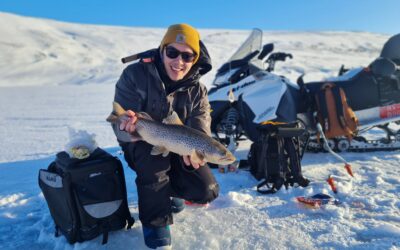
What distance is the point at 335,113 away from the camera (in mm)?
4742

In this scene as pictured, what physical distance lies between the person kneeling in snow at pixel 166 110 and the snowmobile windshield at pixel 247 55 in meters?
2.25

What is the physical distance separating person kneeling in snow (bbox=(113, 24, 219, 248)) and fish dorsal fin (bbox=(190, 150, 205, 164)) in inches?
4.5

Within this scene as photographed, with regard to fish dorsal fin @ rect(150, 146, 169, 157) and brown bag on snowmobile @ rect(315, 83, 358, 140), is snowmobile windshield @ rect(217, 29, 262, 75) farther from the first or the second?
fish dorsal fin @ rect(150, 146, 169, 157)

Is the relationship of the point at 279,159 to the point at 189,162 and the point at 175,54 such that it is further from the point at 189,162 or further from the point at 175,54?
the point at 175,54

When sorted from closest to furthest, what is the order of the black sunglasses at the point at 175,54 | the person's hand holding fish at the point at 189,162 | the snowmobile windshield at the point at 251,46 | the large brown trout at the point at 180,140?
the large brown trout at the point at 180,140
the person's hand holding fish at the point at 189,162
the black sunglasses at the point at 175,54
the snowmobile windshield at the point at 251,46

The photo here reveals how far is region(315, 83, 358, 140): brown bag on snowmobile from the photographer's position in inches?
185

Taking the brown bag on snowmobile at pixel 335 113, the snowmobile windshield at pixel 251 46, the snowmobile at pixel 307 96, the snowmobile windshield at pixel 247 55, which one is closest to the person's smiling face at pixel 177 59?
the snowmobile at pixel 307 96

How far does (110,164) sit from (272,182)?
1793 mm

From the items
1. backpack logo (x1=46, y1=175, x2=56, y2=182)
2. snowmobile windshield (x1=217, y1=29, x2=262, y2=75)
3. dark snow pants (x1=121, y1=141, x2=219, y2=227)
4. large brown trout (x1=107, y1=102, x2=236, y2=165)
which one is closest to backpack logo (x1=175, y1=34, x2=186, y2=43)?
large brown trout (x1=107, y1=102, x2=236, y2=165)

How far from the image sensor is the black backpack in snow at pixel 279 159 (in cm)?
348

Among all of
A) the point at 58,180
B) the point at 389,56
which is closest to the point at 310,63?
the point at 389,56

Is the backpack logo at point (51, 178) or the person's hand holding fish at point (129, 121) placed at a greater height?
the person's hand holding fish at point (129, 121)

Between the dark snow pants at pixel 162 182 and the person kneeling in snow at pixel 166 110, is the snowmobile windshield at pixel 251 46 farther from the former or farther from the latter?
the dark snow pants at pixel 162 182

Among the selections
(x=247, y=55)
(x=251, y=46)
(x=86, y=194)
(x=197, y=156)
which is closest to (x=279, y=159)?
(x=197, y=156)
